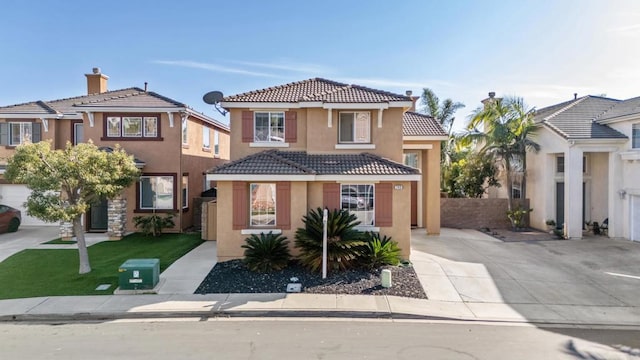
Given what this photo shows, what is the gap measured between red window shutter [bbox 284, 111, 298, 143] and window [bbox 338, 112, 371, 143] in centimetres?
179

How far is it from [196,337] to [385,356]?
3944 mm

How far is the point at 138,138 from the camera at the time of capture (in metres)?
19.9

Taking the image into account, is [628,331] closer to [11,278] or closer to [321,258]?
[321,258]

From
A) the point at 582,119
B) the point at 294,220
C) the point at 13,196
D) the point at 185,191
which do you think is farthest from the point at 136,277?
the point at 582,119

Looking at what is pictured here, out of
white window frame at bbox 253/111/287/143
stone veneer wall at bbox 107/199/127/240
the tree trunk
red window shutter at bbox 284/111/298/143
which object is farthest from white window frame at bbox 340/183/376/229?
stone veneer wall at bbox 107/199/127/240

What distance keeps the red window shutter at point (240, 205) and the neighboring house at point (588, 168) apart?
1531cm

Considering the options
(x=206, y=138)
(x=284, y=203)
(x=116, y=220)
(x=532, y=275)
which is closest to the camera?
(x=532, y=275)

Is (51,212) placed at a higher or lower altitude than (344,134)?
lower

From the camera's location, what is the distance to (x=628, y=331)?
30.2 ft

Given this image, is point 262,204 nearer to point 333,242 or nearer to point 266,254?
point 266,254

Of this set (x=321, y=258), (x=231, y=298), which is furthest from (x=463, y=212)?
(x=231, y=298)

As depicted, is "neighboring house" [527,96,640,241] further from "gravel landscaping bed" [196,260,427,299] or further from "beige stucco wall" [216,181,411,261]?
"gravel landscaping bed" [196,260,427,299]

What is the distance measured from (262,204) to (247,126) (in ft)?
12.2

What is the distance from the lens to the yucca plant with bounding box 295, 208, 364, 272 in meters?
12.7
